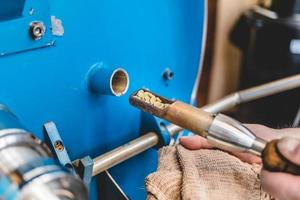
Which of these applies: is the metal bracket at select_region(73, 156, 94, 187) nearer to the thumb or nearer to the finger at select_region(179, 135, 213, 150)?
the finger at select_region(179, 135, 213, 150)

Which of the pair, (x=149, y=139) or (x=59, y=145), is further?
(x=149, y=139)

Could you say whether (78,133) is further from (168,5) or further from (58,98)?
(168,5)

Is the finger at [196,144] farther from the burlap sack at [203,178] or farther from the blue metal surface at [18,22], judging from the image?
the blue metal surface at [18,22]

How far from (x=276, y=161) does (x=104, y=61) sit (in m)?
0.27

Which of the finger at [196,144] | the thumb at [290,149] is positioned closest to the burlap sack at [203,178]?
the finger at [196,144]

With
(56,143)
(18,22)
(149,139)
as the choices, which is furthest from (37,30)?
(149,139)

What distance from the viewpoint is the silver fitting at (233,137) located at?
352 millimetres

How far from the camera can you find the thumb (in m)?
0.33

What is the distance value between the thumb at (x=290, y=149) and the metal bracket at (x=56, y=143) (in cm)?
24

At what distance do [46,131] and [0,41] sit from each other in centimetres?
12

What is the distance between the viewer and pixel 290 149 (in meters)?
0.33

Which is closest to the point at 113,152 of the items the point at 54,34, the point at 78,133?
the point at 78,133

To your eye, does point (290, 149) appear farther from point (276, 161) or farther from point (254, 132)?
point (254, 132)

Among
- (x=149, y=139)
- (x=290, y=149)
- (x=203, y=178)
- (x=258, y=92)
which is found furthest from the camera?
(x=258, y=92)
